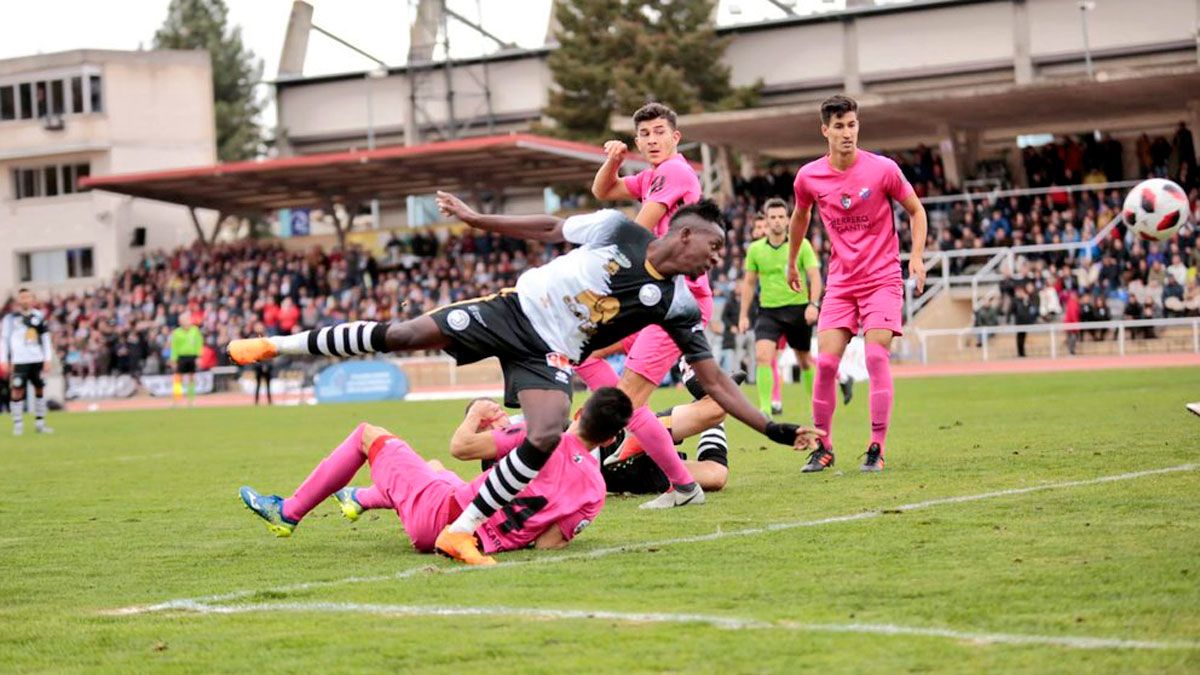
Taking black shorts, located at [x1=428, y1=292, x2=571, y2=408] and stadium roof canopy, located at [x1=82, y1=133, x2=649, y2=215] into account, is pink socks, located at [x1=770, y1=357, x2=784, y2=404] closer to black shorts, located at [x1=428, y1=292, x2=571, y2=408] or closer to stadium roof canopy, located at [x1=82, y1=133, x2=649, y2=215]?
black shorts, located at [x1=428, y1=292, x2=571, y2=408]

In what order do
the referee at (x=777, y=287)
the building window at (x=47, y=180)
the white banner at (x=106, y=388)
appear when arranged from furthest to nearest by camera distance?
the building window at (x=47, y=180)
the white banner at (x=106, y=388)
the referee at (x=777, y=287)

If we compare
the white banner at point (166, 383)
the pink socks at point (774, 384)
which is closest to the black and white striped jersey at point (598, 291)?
the pink socks at point (774, 384)

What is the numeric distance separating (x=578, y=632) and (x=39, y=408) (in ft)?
71.7

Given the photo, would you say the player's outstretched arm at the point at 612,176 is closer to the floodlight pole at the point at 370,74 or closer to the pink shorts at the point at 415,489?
the pink shorts at the point at 415,489

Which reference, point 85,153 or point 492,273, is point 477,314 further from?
point 85,153

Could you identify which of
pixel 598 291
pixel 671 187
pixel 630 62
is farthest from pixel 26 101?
pixel 598 291

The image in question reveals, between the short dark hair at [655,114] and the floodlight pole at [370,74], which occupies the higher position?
the floodlight pole at [370,74]

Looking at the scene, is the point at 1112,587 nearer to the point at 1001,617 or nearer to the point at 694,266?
the point at 1001,617

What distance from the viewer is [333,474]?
8.45 meters

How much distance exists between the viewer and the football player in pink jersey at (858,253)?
11.6 meters

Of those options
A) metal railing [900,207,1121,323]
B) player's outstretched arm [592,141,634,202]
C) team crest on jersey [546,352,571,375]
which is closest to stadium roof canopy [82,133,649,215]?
metal railing [900,207,1121,323]

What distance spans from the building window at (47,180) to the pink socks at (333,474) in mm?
59374

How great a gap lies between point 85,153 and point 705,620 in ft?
206

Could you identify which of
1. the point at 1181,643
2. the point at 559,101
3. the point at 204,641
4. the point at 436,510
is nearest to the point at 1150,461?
the point at 436,510
